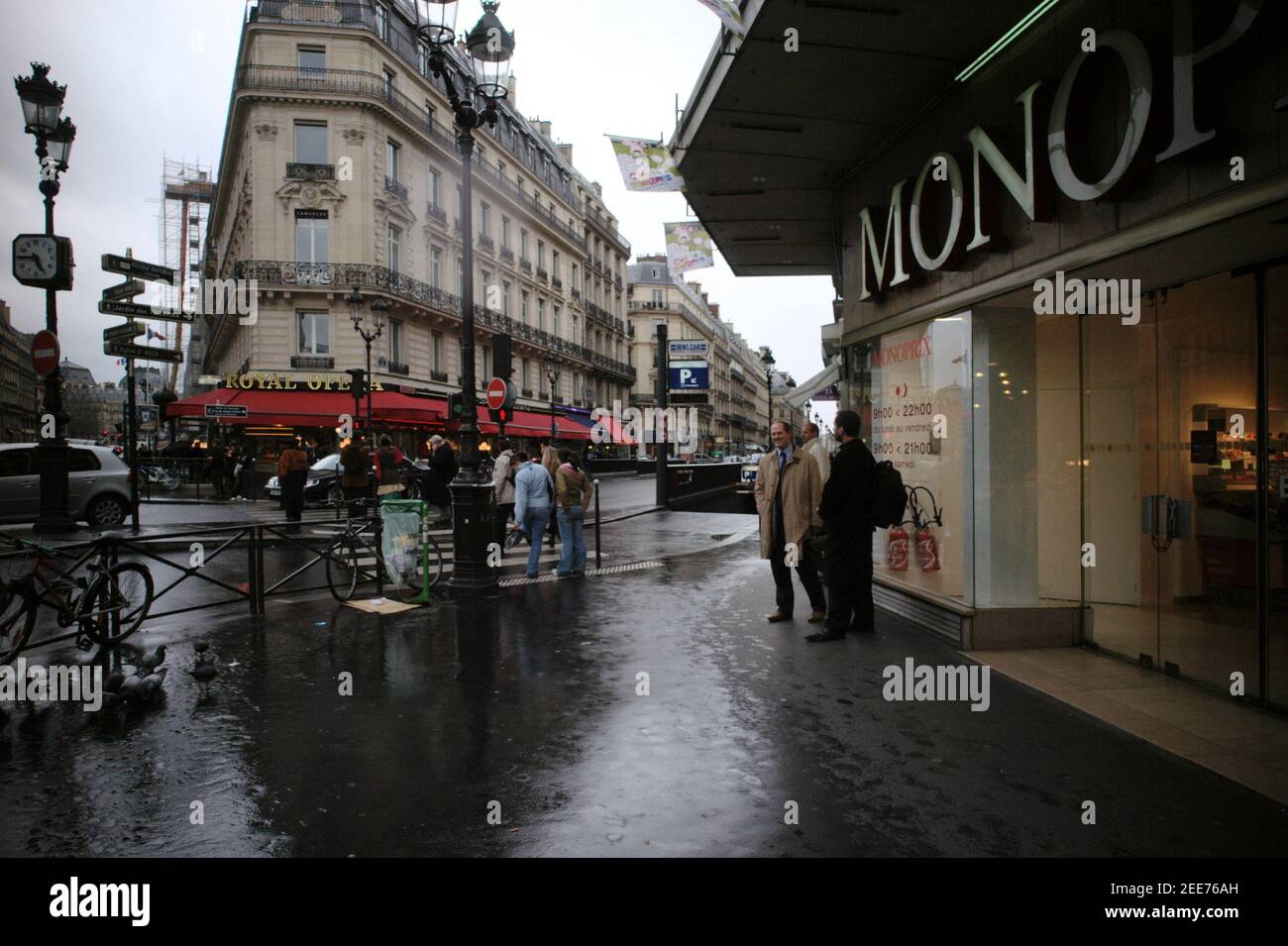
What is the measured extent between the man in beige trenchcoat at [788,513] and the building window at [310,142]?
99.9ft

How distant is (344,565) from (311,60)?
30219 millimetres

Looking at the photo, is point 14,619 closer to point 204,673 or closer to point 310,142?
point 204,673

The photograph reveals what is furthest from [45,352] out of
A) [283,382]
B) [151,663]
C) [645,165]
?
[283,382]

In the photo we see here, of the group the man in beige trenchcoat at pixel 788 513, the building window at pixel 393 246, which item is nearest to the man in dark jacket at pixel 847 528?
the man in beige trenchcoat at pixel 788 513

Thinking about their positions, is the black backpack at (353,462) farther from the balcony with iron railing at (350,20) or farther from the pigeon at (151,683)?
the balcony with iron railing at (350,20)

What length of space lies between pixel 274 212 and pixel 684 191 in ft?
90.0

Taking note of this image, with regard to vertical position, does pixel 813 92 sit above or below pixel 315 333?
below

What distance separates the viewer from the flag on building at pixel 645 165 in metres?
8.78

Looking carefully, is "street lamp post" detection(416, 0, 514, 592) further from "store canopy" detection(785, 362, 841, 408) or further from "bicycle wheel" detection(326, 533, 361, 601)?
"store canopy" detection(785, 362, 841, 408)

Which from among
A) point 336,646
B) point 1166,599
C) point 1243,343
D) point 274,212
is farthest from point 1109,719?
point 274,212

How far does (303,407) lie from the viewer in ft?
93.3

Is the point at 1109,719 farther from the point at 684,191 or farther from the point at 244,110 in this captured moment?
the point at 244,110

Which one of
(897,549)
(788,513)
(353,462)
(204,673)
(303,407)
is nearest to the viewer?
(204,673)

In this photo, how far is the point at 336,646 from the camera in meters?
6.48
